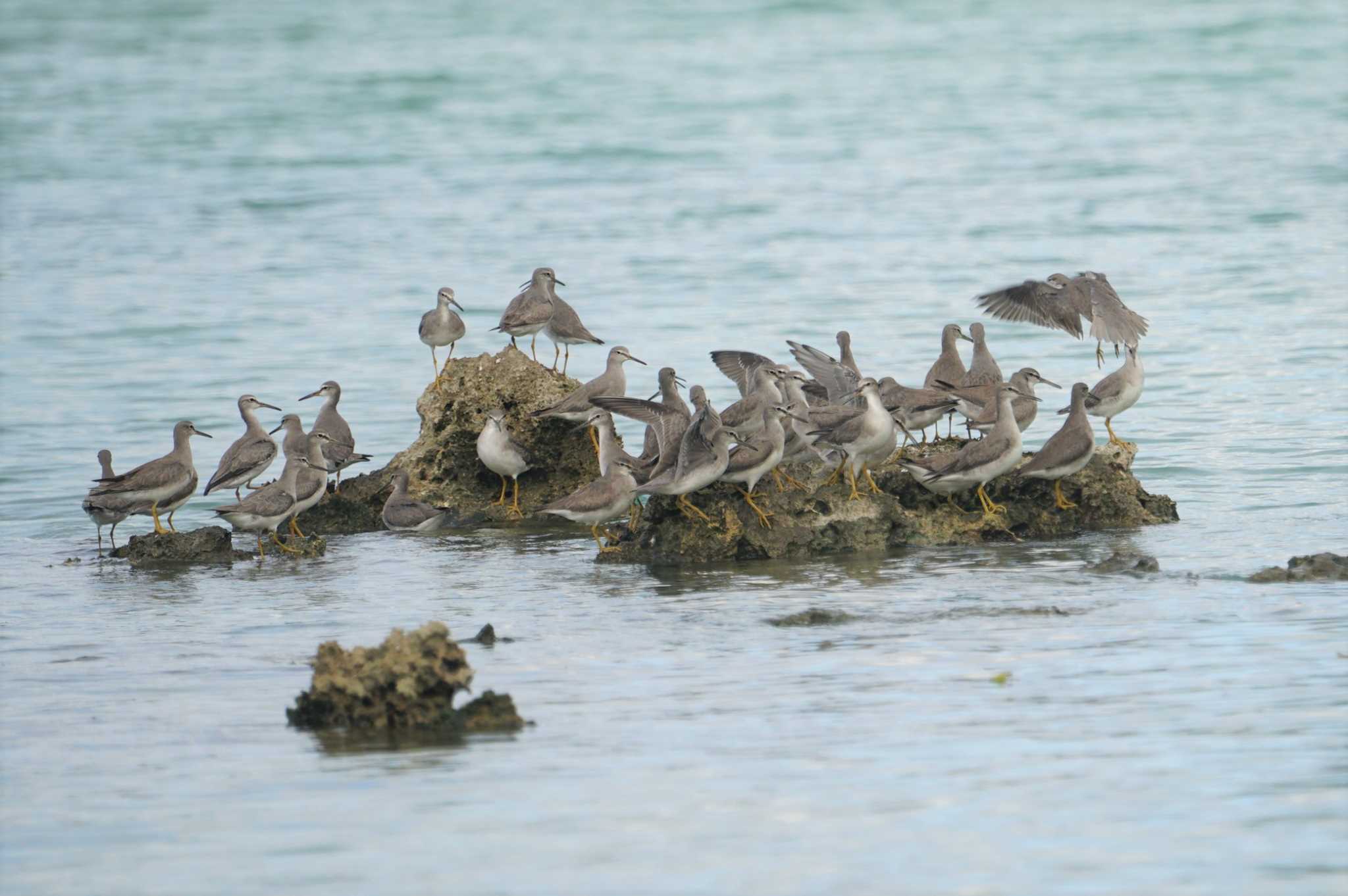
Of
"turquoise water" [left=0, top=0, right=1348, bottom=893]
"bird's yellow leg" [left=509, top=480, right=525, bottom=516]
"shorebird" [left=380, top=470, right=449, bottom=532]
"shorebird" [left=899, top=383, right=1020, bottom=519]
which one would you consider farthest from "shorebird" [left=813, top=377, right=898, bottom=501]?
"shorebird" [left=380, top=470, right=449, bottom=532]

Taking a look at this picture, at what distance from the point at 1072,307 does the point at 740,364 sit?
2.55 m

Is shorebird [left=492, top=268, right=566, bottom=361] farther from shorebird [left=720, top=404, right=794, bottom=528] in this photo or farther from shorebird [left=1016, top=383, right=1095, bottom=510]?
shorebird [left=1016, top=383, right=1095, bottom=510]

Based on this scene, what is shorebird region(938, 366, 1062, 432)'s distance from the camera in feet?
39.7

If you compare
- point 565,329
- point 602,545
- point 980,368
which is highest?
point 565,329

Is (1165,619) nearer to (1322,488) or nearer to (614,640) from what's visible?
(614,640)

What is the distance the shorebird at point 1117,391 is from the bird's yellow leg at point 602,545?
3338 millimetres

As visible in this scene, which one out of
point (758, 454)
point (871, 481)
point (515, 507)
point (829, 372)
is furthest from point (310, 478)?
point (871, 481)

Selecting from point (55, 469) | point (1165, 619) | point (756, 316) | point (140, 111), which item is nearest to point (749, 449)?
point (1165, 619)

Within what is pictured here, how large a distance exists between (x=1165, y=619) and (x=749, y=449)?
2949 millimetres

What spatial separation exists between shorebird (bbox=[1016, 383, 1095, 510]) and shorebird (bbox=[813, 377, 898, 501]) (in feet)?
3.03

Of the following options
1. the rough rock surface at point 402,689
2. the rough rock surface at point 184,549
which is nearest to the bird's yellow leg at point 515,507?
the rough rock surface at point 184,549

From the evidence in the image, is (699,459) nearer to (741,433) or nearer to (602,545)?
(741,433)

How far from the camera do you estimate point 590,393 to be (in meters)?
13.4

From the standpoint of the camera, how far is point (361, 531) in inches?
546
